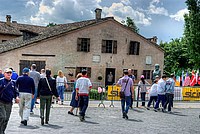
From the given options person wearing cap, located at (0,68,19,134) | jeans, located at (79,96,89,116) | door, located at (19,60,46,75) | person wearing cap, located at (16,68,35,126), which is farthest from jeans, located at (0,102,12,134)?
door, located at (19,60,46,75)

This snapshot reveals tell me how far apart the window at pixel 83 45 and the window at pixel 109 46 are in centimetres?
171

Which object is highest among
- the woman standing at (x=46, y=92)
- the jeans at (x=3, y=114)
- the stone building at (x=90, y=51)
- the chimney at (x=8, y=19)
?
the chimney at (x=8, y=19)

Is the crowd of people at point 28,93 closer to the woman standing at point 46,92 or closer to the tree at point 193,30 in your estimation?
the woman standing at point 46,92

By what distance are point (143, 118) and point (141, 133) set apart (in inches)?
138

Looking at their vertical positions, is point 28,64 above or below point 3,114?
above

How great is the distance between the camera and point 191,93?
2192 cm

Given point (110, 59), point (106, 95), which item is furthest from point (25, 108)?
point (110, 59)

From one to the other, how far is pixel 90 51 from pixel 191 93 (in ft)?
51.5

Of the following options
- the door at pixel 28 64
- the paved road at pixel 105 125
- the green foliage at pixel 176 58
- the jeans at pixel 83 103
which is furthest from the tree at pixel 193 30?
the jeans at pixel 83 103

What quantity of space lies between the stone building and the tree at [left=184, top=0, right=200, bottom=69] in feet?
11.9

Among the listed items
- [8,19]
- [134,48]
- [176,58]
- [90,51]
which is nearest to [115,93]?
[90,51]

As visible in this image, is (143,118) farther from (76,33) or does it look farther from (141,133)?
(76,33)

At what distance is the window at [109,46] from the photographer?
119 ft

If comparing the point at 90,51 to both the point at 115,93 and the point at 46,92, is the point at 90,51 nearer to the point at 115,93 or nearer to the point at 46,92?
the point at 115,93
